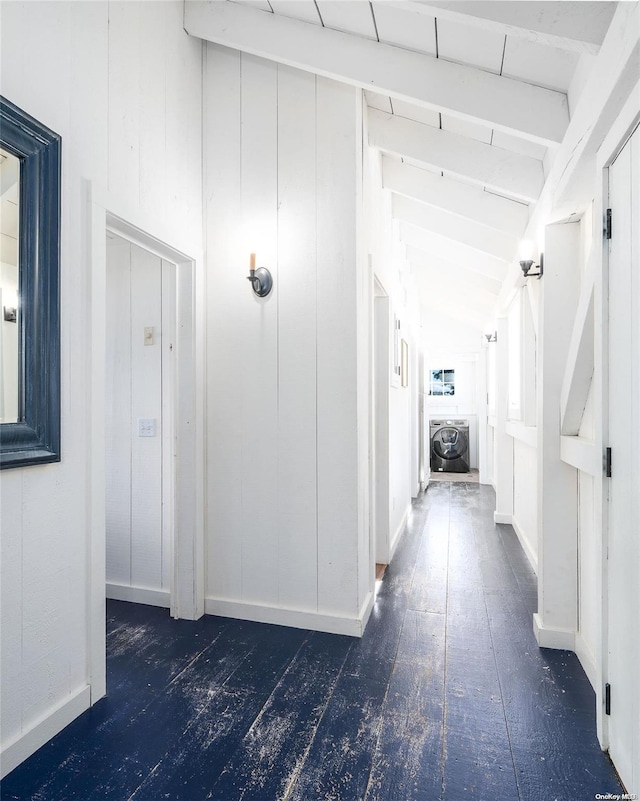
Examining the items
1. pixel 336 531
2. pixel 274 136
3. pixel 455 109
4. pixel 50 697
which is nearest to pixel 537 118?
pixel 455 109

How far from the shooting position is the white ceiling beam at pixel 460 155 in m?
2.50

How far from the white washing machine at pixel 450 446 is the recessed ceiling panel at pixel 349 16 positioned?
21.1 feet

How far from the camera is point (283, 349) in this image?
2451 mm

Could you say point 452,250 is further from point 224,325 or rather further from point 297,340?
point 224,325

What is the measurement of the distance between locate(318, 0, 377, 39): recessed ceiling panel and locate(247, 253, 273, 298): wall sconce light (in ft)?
3.65

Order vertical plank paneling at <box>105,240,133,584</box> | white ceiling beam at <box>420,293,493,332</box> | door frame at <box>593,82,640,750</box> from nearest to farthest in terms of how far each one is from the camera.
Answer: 1. door frame at <box>593,82,640,750</box>
2. vertical plank paneling at <box>105,240,133,584</box>
3. white ceiling beam at <box>420,293,493,332</box>

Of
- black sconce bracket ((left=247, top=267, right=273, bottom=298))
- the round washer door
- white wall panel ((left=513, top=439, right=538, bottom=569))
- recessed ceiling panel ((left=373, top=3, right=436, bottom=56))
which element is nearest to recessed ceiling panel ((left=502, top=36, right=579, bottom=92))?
recessed ceiling panel ((left=373, top=3, right=436, bottom=56))

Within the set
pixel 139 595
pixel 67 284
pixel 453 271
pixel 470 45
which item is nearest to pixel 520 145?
pixel 470 45

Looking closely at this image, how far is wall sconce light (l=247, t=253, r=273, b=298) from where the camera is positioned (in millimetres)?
2410

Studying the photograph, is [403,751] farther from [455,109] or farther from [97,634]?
[455,109]

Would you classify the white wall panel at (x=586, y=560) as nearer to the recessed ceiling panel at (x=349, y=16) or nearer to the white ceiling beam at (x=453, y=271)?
the recessed ceiling panel at (x=349, y=16)

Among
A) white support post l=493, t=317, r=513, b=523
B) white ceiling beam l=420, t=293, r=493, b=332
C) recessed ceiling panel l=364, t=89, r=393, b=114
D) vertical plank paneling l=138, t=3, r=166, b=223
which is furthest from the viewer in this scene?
white ceiling beam l=420, t=293, r=493, b=332

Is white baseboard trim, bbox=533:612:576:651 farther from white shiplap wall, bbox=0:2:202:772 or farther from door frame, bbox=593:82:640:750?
white shiplap wall, bbox=0:2:202:772

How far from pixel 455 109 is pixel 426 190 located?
1.23 meters
